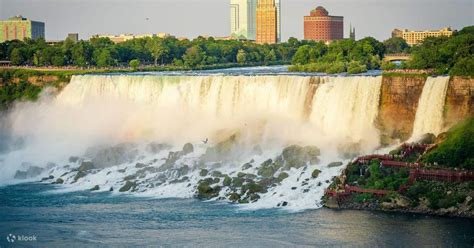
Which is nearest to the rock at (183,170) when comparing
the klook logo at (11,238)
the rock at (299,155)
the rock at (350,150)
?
the rock at (299,155)

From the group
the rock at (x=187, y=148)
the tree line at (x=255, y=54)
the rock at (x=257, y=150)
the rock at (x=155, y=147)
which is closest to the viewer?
the rock at (x=257, y=150)

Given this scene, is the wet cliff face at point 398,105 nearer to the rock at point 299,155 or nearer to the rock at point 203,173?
the rock at point 299,155

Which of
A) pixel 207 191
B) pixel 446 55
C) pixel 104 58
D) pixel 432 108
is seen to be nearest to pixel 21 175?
pixel 207 191

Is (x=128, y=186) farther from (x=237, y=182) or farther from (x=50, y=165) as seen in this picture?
(x=50, y=165)

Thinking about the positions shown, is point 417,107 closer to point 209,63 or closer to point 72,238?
point 72,238

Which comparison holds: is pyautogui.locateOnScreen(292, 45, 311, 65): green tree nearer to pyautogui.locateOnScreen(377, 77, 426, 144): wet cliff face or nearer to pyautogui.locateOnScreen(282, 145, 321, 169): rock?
pyautogui.locateOnScreen(377, 77, 426, 144): wet cliff face

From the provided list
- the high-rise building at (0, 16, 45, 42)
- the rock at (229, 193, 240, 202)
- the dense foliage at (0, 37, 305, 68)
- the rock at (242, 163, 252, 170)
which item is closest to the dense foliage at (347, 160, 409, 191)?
the rock at (229, 193, 240, 202)
